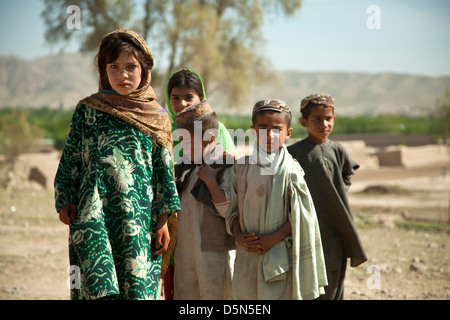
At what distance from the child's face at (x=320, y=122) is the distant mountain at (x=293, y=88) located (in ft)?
279

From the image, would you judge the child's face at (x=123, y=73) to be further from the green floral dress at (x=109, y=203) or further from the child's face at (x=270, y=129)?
the child's face at (x=270, y=129)

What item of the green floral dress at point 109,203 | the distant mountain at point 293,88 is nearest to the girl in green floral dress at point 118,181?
the green floral dress at point 109,203

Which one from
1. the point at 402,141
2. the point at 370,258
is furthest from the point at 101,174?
the point at 402,141

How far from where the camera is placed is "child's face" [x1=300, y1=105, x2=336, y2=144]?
11.2 ft

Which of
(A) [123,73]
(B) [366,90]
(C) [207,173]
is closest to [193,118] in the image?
(C) [207,173]

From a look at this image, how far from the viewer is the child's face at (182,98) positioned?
11.1 ft

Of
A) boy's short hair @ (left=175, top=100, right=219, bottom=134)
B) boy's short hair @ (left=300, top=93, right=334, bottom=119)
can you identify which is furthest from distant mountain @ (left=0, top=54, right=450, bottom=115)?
boy's short hair @ (left=175, top=100, right=219, bottom=134)

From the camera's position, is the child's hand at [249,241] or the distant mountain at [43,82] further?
the distant mountain at [43,82]

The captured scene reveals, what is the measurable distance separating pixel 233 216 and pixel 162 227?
1.62 ft

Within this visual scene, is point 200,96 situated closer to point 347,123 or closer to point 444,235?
point 444,235

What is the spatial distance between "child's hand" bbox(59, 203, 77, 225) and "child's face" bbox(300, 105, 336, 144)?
180 centimetres

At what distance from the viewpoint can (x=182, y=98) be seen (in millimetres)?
3391

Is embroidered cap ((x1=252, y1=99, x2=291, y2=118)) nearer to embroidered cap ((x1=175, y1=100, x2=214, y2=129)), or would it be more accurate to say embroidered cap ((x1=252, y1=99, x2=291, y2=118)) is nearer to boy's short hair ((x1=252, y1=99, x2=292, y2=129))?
boy's short hair ((x1=252, y1=99, x2=292, y2=129))

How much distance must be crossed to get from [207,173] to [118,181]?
70 cm
